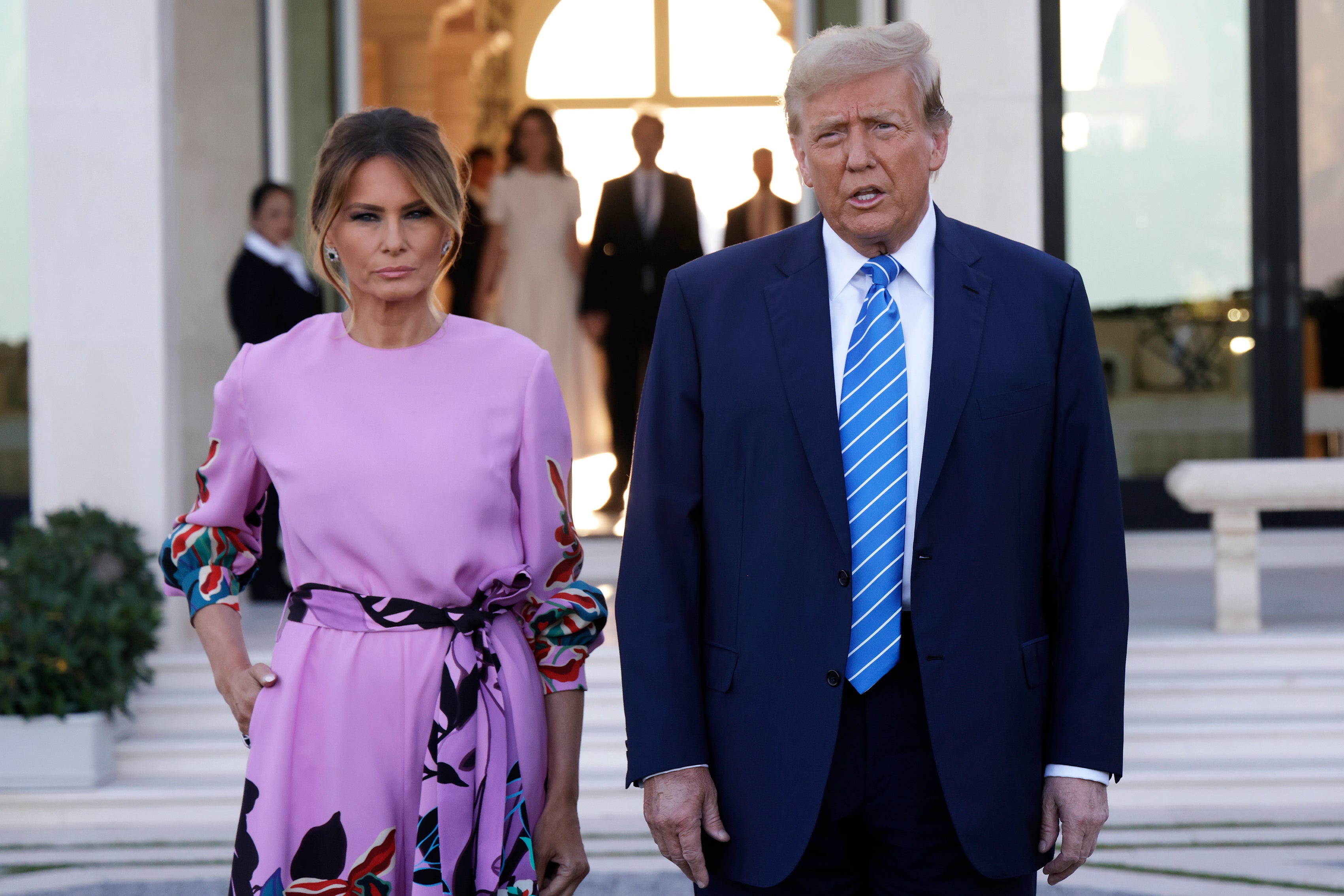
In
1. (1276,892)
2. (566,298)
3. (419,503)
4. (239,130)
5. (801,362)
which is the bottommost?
(1276,892)

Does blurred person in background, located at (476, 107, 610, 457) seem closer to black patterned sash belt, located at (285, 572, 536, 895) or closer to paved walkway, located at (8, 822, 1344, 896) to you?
paved walkway, located at (8, 822, 1344, 896)

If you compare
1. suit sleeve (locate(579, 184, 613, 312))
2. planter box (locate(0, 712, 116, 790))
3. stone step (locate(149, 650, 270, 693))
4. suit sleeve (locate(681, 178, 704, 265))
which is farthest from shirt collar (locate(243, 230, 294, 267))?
suit sleeve (locate(681, 178, 704, 265))

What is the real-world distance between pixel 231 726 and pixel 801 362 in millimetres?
4240

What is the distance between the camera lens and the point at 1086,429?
1.99 m

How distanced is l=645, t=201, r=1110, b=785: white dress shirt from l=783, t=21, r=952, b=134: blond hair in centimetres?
18

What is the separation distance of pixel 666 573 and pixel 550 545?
19cm

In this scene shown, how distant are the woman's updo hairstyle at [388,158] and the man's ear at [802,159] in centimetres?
50

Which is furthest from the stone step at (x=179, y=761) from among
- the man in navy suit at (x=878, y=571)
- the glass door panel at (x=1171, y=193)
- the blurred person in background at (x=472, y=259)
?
the glass door panel at (x=1171, y=193)

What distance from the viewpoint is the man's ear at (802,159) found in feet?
6.62

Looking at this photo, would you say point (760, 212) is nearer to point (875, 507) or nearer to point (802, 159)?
point (802, 159)

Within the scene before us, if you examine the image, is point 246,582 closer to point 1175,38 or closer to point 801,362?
point 801,362

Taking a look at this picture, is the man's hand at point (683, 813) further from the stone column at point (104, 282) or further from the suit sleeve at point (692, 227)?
the suit sleeve at point (692, 227)

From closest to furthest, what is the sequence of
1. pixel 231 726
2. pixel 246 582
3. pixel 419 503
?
pixel 419 503, pixel 246 582, pixel 231 726

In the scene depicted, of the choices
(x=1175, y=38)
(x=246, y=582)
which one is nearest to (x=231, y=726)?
(x=246, y=582)
